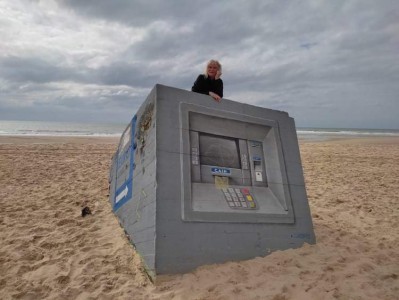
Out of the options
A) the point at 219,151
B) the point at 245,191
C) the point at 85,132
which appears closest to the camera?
the point at 245,191

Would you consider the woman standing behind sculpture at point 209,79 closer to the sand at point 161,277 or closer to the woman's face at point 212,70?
the woman's face at point 212,70

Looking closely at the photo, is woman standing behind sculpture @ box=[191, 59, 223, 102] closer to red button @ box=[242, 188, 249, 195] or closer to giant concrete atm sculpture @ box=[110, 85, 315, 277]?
giant concrete atm sculpture @ box=[110, 85, 315, 277]

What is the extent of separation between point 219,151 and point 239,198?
0.73m

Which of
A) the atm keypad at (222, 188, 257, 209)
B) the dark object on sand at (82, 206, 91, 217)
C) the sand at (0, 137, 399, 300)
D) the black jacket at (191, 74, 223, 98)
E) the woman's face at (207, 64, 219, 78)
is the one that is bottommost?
the sand at (0, 137, 399, 300)

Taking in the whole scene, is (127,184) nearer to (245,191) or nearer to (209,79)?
(245,191)

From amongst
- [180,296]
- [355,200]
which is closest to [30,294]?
[180,296]

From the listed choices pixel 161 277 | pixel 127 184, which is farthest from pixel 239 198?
pixel 127 184

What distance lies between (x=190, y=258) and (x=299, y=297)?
114 centimetres

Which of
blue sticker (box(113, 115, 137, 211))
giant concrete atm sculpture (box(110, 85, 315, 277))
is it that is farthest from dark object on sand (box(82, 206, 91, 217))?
giant concrete atm sculpture (box(110, 85, 315, 277))

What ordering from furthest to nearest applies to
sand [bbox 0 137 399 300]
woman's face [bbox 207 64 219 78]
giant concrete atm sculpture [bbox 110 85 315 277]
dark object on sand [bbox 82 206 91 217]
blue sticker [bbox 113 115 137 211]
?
dark object on sand [bbox 82 206 91 217] → woman's face [bbox 207 64 219 78] → blue sticker [bbox 113 115 137 211] → giant concrete atm sculpture [bbox 110 85 315 277] → sand [bbox 0 137 399 300]

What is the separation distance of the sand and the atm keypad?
0.66 metres

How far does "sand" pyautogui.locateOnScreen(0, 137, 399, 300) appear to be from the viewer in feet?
9.86

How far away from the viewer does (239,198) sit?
3.96m

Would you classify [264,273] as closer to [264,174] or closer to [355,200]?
[264,174]
